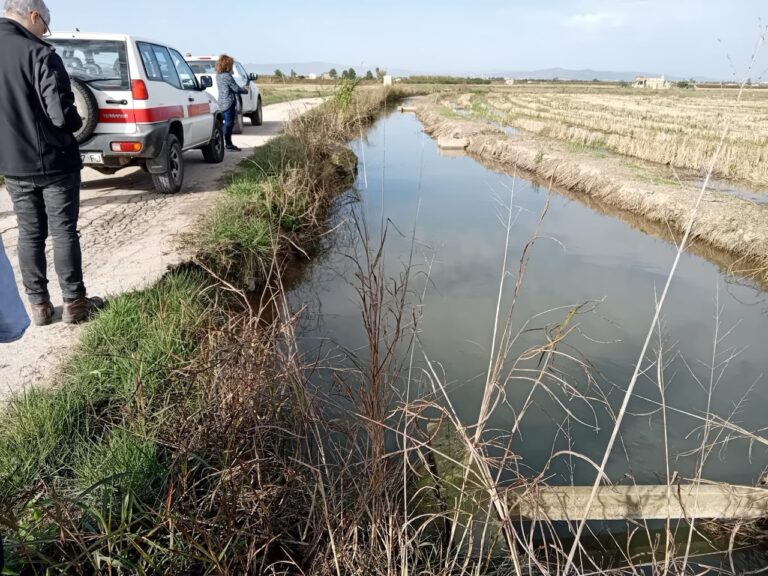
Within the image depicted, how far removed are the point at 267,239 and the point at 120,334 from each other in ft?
7.97

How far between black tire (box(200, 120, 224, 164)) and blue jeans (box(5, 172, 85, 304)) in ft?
18.3

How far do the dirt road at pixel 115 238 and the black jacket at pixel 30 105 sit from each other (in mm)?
1093

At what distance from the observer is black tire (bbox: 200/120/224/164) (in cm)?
881

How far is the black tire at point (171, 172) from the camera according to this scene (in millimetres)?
6605

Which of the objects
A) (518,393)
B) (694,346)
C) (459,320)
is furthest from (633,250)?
(518,393)

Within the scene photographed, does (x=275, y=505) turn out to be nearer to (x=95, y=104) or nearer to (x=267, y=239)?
(x=267, y=239)

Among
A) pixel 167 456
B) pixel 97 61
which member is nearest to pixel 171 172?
pixel 97 61

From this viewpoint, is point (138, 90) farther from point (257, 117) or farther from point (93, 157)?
point (257, 117)

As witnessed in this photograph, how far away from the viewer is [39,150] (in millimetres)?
3236

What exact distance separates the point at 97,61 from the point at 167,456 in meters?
4.99

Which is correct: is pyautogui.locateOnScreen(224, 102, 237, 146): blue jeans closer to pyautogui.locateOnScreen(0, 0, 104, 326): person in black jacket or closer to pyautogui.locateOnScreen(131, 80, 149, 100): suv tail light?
pyautogui.locateOnScreen(131, 80, 149, 100): suv tail light

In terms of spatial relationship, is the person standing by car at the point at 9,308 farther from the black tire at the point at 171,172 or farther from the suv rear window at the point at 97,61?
the black tire at the point at 171,172

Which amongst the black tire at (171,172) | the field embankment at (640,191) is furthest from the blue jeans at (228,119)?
the field embankment at (640,191)

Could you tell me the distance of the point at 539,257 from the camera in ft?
24.0
